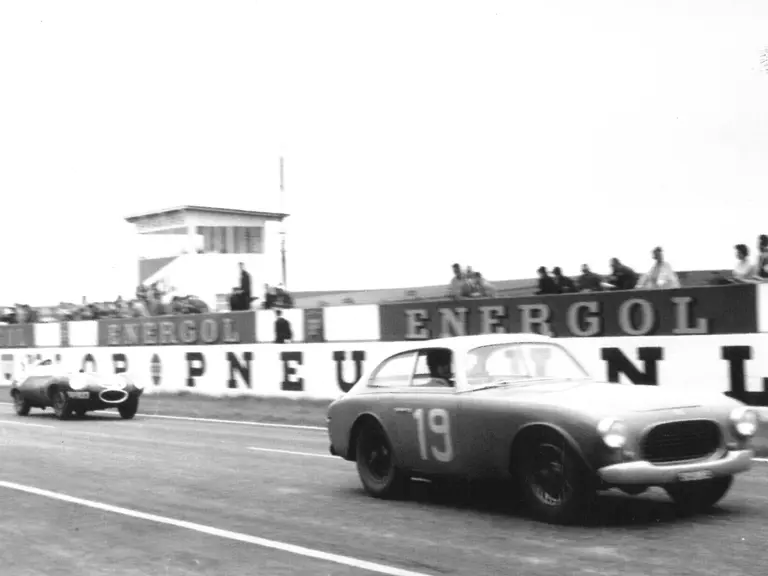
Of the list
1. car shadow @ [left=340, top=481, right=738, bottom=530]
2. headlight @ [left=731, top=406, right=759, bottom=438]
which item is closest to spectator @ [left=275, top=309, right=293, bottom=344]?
car shadow @ [left=340, top=481, right=738, bottom=530]

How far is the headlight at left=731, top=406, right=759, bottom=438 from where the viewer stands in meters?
8.17

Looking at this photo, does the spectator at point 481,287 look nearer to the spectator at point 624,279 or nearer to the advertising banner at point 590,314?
the advertising banner at point 590,314

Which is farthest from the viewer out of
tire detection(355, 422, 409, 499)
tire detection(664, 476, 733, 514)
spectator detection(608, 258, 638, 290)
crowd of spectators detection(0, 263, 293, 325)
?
crowd of spectators detection(0, 263, 293, 325)

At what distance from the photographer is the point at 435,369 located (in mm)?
9547

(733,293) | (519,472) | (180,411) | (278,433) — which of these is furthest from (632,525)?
(180,411)

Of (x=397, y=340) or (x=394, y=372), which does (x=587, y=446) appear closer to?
(x=394, y=372)

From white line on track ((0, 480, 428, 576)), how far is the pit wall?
2.42 m

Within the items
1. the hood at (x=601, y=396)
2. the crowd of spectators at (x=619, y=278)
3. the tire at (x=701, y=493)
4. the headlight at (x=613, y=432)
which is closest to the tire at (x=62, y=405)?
the crowd of spectators at (x=619, y=278)

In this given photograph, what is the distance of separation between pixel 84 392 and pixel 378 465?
1313 centimetres

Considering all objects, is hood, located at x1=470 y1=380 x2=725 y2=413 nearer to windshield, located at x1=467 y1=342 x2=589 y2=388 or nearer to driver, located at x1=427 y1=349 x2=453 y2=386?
windshield, located at x1=467 y1=342 x2=589 y2=388

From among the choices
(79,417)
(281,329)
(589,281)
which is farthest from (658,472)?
(281,329)

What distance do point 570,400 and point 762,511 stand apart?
1721mm

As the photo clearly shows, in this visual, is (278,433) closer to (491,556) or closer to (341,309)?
(341,309)

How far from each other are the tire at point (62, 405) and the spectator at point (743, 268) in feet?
39.9
